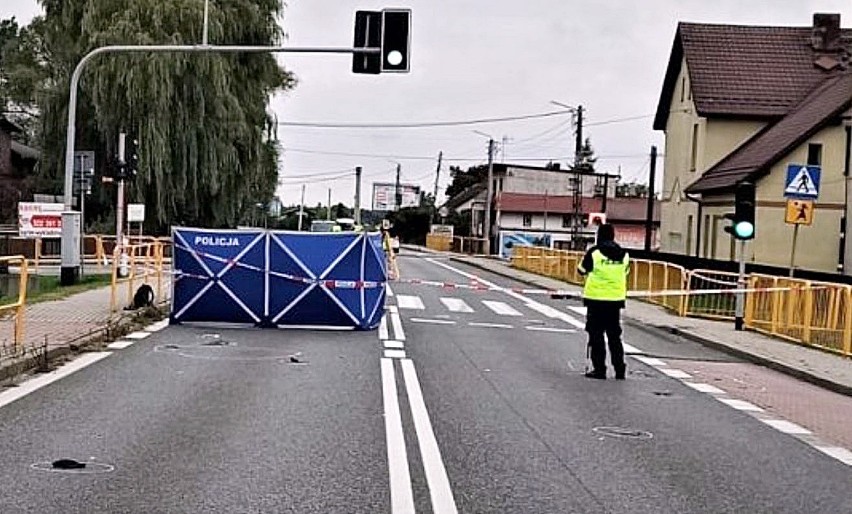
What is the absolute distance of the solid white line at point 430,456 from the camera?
768cm

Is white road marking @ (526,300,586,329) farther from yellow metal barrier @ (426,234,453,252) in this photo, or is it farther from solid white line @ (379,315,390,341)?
yellow metal barrier @ (426,234,453,252)

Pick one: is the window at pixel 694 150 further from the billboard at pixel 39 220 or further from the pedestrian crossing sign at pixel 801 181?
the pedestrian crossing sign at pixel 801 181

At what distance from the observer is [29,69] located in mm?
60062

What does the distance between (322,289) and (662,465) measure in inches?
457

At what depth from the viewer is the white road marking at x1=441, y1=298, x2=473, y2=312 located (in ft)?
89.7

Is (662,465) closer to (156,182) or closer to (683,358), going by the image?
(683,358)

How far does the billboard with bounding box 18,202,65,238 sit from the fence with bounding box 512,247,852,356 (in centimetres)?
1485

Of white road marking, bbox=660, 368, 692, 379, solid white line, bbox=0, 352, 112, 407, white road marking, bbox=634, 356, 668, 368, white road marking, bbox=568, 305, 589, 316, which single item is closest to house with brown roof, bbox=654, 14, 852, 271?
white road marking, bbox=568, 305, 589, 316

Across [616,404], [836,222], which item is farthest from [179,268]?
[836,222]

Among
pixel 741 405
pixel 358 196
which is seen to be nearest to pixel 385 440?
pixel 741 405

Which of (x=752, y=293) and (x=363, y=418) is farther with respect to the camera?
(x=752, y=293)

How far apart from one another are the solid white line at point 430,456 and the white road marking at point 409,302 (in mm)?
13328

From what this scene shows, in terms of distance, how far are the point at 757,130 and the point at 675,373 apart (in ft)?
113

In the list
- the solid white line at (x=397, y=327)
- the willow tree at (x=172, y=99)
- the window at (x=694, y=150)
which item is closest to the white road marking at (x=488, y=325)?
the solid white line at (x=397, y=327)
